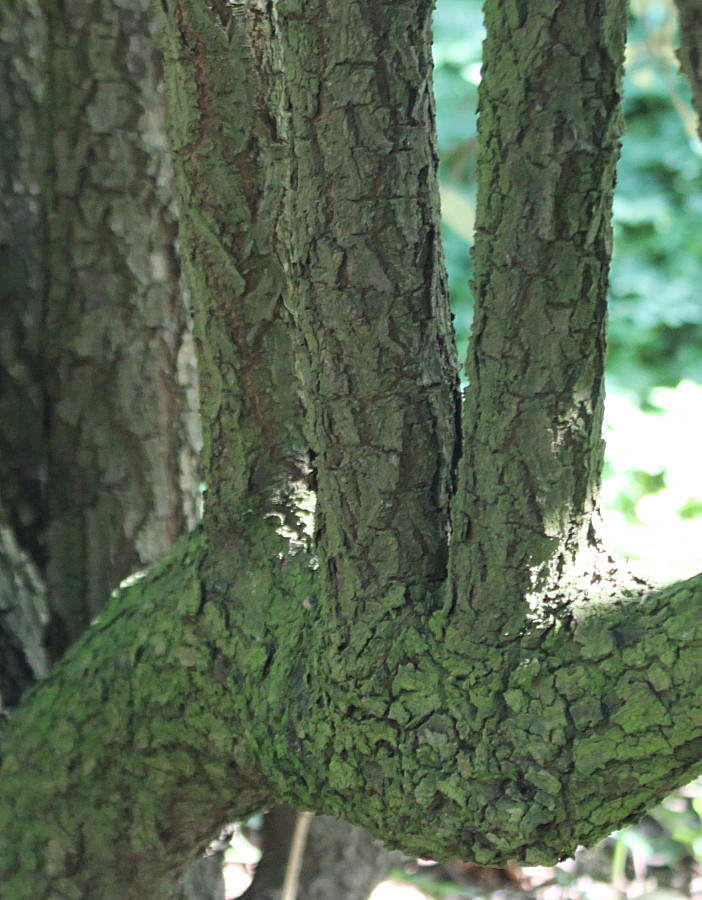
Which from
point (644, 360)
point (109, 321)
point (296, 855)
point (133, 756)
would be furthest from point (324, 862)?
point (644, 360)

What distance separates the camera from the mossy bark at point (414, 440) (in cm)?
73

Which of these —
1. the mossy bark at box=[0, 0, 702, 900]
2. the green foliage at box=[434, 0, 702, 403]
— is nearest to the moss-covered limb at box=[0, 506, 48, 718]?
the mossy bark at box=[0, 0, 702, 900]

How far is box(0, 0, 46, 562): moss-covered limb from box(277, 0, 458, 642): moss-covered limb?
71cm

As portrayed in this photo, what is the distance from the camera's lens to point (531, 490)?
31.1 inches

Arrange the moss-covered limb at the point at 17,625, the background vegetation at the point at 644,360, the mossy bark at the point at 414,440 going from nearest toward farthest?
1. the mossy bark at the point at 414,440
2. the moss-covered limb at the point at 17,625
3. the background vegetation at the point at 644,360

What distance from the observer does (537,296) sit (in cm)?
74

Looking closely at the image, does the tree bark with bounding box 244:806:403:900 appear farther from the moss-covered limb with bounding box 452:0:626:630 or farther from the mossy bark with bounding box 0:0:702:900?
the moss-covered limb with bounding box 452:0:626:630

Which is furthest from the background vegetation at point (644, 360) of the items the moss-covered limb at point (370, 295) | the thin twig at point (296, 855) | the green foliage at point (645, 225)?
the thin twig at point (296, 855)

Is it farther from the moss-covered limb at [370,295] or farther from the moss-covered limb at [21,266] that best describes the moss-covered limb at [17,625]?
the moss-covered limb at [370,295]

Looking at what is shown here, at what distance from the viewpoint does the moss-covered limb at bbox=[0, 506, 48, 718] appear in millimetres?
1276

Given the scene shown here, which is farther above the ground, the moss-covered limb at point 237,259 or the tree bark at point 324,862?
the moss-covered limb at point 237,259

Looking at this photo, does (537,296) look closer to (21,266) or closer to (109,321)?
(109,321)

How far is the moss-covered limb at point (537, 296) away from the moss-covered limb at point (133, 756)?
281mm

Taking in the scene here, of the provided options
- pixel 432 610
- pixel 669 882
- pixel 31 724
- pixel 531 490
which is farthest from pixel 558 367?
pixel 669 882
